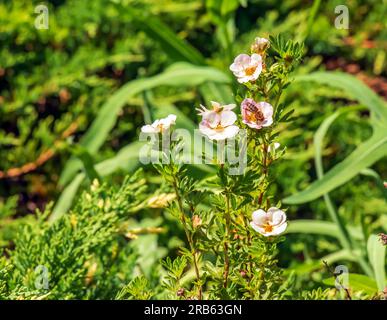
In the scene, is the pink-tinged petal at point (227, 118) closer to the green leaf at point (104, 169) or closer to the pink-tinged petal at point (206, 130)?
the pink-tinged petal at point (206, 130)

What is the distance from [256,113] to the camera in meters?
1.17

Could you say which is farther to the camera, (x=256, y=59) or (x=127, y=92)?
(x=127, y=92)

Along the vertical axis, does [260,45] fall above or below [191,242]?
above

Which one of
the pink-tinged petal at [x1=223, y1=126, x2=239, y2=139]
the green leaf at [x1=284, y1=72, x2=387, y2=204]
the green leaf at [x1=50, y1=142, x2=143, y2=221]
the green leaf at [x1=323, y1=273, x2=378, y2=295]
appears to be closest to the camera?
the pink-tinged petal at [x1=223, y1=126, x2=239, y2=139]

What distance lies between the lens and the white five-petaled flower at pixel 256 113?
117cm


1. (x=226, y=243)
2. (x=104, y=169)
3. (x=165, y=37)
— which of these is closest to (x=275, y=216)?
(x=226, y=243)

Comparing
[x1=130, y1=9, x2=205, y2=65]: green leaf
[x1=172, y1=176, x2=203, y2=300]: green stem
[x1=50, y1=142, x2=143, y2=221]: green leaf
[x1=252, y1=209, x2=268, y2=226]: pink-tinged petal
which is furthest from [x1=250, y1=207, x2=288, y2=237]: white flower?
[x1=130, y1=9, x2=205, y2=65]: green leaf

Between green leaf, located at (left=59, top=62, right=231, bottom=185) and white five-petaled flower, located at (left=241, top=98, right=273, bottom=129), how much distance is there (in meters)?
1.04

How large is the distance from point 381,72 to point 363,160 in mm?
1218

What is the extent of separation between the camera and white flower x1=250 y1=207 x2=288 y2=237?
3.86 feet

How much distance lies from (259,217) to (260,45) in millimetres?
261

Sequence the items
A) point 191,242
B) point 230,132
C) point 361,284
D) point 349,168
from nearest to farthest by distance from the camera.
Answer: point 230,132, point 191,242, point 361,284, point 349,168

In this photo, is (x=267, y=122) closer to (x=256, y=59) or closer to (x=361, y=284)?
(x=256, y=59)

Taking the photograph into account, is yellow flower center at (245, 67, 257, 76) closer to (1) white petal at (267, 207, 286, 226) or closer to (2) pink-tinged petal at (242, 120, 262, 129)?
(2) pink-tinged petal at (242, 120, 262, 129)
